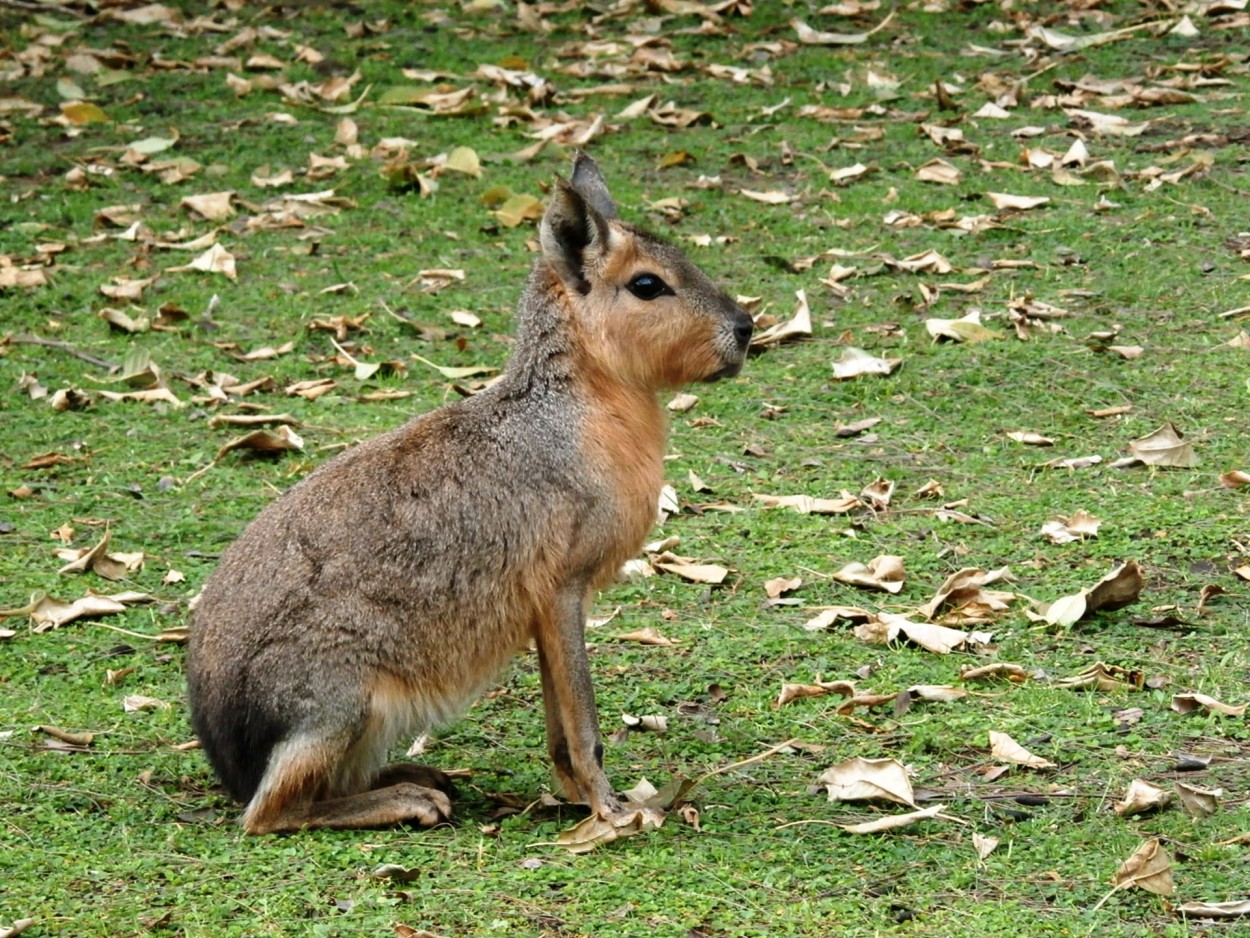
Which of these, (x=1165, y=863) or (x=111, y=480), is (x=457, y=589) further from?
(x=111, y=480)

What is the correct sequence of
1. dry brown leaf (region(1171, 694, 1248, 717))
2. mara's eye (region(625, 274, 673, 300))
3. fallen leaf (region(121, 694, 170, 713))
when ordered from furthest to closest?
1. fallen leaf (region(121, 694, 170, 713))
2. mara's eye (region(625, 274, 673, 300))
3. dry brown leaf (region(1171, 694, 1248, 717))

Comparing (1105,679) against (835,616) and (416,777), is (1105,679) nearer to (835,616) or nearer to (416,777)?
(835,616)

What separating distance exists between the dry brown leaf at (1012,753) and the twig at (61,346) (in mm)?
4183

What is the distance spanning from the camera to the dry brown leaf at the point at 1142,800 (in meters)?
3.70

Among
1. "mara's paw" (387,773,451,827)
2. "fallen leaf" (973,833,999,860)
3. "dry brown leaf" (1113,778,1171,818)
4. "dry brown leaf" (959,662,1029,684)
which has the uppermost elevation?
"dry brown leaf" (1113,778,1171,818)

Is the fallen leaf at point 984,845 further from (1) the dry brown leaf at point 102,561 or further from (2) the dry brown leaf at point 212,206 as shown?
(2) the dry brown leaf at point 212,206

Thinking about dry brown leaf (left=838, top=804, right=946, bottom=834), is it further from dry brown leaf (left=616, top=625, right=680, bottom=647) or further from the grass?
dry brown leaf (left=616, top=625, right=680, bottom=647)

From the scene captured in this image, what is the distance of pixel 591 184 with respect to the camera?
462cm

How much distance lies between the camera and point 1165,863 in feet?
11.2

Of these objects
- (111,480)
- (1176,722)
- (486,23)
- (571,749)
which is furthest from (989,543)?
(486,23)

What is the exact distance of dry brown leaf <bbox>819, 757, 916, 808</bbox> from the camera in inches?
152

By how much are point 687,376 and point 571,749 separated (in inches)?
38.8

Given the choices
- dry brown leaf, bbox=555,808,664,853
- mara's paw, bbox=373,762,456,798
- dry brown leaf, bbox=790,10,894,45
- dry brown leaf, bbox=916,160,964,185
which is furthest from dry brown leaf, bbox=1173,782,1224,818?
dry brown leaf, bbox=790,10,894,45

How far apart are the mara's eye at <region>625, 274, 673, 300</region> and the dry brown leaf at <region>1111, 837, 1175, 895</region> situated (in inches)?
67.9
